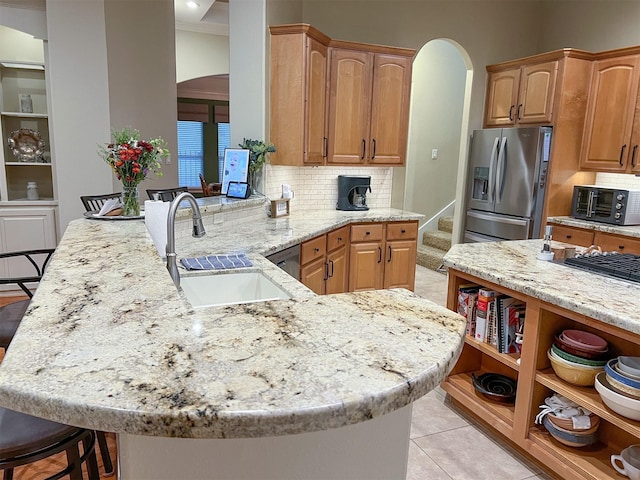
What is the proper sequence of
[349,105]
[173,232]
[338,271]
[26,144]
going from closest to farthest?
[173,232]
[338,271]
[349,105]
[26,144]

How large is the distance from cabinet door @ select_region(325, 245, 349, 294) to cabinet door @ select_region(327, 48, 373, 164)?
2.92 feet

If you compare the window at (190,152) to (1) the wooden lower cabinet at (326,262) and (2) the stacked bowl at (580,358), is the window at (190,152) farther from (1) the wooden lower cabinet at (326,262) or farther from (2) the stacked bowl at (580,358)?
(2) the stacked bowl at (580,358)

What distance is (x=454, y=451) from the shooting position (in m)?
2.27

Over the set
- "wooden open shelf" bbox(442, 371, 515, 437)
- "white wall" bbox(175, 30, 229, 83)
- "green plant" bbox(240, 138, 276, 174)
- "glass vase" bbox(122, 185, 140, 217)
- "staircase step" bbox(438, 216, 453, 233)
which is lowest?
"wooden open shelf" bbox(442, 371, 515, 437)

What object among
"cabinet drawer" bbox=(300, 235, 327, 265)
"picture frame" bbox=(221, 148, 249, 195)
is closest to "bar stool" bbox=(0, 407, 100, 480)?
"cabinet drawer" bbox=(300, 235, 327, 265)

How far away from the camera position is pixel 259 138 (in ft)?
12.4

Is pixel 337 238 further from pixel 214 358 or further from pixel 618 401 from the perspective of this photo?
pixel 214 358

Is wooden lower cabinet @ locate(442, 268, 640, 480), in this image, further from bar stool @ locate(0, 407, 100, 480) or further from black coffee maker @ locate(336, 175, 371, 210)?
black coffee maker @ locate(336, 175, 371, 210)

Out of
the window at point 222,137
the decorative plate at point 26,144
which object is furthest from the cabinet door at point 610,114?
the window at point 222,137

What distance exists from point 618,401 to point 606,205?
9.38 feet

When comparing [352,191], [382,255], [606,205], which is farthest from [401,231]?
[606,205]

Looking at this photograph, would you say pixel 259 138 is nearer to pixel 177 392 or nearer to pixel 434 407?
pixel 434 407

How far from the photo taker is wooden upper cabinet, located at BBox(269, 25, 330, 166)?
12.1ft

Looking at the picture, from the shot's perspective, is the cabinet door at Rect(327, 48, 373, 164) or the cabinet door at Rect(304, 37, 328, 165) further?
the cabinet door at Rect(327, 48, 373, 164)
